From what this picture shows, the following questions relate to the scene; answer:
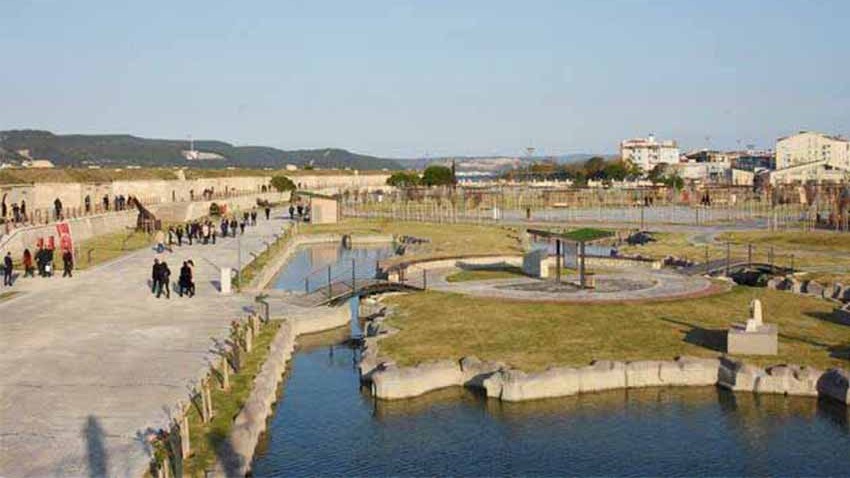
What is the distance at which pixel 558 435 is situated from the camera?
20.0 m

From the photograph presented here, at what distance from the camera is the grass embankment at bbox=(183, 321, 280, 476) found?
647 inches

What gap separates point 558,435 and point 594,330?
8369mm

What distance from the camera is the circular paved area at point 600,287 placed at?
109 ft

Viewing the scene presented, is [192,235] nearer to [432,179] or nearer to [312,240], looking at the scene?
[312,240]

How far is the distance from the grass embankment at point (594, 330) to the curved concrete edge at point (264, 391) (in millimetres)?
2576

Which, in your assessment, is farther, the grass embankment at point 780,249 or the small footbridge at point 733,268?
the grass embankment at point 780,249

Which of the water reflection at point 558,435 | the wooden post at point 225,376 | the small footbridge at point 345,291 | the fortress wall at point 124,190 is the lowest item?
the water reflection at point 558,435

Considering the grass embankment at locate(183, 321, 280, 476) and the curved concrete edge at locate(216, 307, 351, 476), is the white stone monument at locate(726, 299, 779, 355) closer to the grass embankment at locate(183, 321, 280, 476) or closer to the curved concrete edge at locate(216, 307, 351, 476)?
the curved concrete edge at locate(216, 307, 351, 476)

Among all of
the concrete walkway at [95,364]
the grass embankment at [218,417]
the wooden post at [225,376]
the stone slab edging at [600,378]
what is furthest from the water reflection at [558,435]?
the concrete walkway at [95,364]

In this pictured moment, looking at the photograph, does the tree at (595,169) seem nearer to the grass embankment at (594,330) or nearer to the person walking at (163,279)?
the grass embankment at (594,330)

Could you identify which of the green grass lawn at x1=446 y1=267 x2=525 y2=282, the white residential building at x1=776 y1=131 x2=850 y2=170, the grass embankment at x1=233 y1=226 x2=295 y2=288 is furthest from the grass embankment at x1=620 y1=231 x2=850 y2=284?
the white residential building at x1=776 y1=131 x2=850 y2=170

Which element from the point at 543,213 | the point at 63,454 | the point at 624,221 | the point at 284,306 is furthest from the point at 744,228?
the point at 63,454

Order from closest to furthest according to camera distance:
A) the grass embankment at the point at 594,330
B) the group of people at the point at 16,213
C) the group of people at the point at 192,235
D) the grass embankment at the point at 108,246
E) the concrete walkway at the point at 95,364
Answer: the concrete walkway at the point at 95,364
the grass embankment at the point at 594,330
the grass embankment at the point at 108,246
the group of people at the point at 16,213
the group of people at the point at 192,235

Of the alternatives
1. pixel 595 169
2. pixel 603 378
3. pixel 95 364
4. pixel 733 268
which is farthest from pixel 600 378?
pixel 595 169
